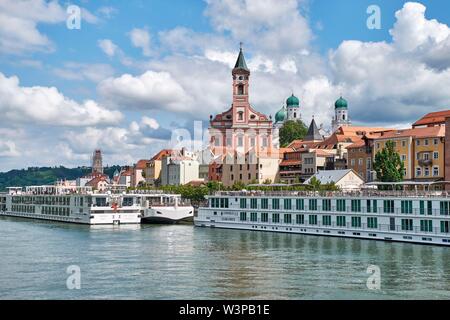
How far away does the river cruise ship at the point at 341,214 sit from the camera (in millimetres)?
65188

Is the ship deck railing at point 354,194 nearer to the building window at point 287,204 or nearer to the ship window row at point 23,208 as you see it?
the building window at point 287,204

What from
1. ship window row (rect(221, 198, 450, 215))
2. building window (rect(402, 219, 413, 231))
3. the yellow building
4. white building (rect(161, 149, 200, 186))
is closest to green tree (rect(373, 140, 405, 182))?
the yellow building

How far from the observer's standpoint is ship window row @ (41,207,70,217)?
11759 centimetres

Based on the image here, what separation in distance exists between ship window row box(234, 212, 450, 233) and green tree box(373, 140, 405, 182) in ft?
69.1

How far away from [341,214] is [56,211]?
67.0 metres

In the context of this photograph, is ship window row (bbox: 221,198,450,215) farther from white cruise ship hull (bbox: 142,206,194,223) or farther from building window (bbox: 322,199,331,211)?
white cruise ship hull (bbox: 142,206,194,223)

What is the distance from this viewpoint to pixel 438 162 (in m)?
101

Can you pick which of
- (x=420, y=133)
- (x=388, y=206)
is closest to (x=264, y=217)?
(x=388, y=206)

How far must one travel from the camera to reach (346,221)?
247ft

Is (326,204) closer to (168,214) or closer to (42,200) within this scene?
(168,214)

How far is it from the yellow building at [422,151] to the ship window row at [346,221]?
3118cm

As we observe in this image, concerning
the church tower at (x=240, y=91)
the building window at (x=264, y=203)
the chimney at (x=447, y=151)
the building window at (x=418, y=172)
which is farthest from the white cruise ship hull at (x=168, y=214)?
the church tower at (x=240, y=91)
